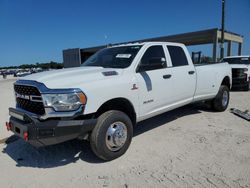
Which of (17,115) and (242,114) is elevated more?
(17,115)

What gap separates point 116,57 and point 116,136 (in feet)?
5.42

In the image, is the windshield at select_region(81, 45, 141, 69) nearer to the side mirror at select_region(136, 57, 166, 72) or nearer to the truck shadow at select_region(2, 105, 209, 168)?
the side mirror at select_region(136, 57, 166, 72)

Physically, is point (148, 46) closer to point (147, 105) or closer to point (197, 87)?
point (147, 105)

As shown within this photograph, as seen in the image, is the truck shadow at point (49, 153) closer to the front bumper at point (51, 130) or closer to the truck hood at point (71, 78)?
the front bumper at point (51, 130)

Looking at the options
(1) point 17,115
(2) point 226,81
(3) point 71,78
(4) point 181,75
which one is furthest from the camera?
(2) point 226,81

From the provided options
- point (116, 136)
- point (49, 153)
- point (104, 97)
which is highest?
point (104, 97)

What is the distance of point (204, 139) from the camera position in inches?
174

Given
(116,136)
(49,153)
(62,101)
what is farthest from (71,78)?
(49,153)

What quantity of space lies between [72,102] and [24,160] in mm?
1638

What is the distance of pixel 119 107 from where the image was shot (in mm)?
3943

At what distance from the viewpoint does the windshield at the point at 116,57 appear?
4168 mm

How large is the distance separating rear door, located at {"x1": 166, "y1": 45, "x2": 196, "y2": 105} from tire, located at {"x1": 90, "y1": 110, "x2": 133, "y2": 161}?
1.64m

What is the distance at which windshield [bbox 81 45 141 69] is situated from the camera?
4168 mm

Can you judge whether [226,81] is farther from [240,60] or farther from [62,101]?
[62,101]
